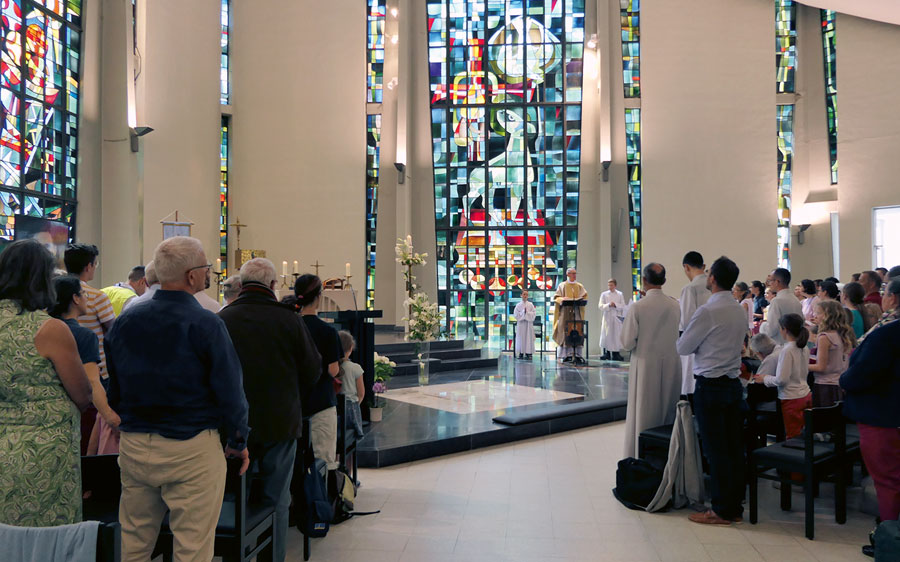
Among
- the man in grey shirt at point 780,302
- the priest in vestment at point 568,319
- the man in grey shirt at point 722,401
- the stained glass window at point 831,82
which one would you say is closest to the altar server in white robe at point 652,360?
the man in grey shirt at point 722,401

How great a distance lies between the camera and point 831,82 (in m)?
14.2

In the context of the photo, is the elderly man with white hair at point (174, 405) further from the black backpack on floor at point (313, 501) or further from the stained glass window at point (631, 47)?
the stained glass window at point (631, 47)

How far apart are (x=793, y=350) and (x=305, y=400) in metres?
3.43

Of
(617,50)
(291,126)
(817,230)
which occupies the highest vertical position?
(617,50)

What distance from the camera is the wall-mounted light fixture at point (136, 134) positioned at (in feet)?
36.1

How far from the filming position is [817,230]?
1405 cm

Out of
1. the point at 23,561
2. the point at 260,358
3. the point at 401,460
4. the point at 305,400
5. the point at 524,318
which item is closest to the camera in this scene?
the point at 23,561

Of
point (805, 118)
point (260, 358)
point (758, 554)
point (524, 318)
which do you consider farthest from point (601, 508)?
point (805, 118)

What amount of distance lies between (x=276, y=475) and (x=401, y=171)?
11.9 m

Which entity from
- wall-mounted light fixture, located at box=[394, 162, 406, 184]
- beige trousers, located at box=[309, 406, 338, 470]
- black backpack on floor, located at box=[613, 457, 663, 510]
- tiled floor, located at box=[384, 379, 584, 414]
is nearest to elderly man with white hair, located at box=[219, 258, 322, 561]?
beige trousers, located at box=[309, 406, 338, 470]

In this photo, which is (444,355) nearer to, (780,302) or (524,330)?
(524,330)

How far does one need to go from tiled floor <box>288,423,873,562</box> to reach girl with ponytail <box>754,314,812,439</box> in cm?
59

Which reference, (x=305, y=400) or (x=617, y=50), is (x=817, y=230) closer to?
(x=617, y=50)

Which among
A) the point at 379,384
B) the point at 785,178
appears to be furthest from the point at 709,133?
the point at 379,384
